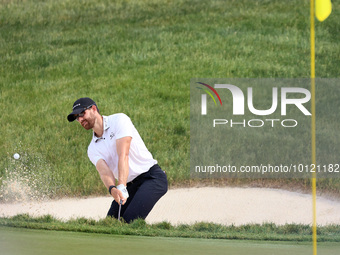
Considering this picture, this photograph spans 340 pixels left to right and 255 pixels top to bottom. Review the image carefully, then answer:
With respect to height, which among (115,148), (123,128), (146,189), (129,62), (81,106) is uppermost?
(129,62)

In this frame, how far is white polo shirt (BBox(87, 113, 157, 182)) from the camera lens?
6.85 metres

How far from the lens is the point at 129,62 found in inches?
713

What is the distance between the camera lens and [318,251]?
5773mm

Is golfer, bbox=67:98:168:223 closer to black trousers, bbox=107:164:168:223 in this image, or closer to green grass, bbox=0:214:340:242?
black trousers, bbox=107:164:168:223

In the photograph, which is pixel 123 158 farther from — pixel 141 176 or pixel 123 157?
pixel 141 176

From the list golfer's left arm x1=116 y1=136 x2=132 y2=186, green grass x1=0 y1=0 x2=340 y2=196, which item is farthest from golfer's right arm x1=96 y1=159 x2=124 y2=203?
green grass x1=0 y1=0 x2=340 y2=196

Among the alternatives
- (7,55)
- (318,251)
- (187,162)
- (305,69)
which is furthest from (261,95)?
(318,251)

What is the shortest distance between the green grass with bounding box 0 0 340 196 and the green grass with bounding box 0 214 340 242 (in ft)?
11.6

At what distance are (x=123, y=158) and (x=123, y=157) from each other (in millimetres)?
15

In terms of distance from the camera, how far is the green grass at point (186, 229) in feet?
22.7

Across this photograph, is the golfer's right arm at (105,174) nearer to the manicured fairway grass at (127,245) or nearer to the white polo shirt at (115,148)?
the white polo shirt at (115,148)

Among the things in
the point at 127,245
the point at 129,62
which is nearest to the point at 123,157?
the point at 127,245

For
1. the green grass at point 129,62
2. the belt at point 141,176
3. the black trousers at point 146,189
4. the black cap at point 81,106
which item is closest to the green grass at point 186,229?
the black trousers at point 146,189

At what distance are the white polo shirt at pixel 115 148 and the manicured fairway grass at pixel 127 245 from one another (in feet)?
3.05
